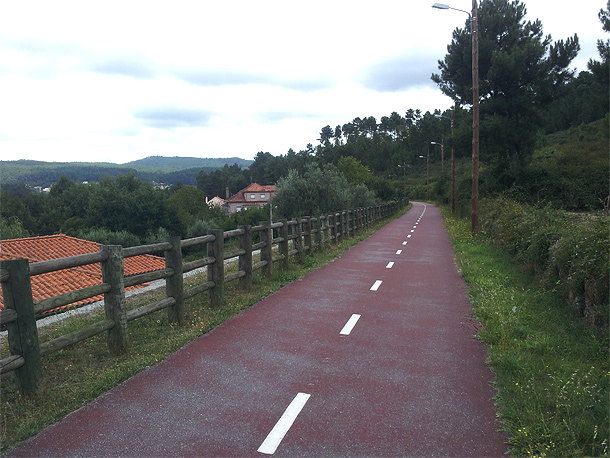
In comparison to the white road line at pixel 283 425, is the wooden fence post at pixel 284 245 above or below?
above

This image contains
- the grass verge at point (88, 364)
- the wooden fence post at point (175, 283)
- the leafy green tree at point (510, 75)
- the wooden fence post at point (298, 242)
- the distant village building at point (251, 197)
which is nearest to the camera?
the grass verge at point (88, 364)

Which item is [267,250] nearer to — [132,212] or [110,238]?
[110,238]

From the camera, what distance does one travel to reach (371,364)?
539cm

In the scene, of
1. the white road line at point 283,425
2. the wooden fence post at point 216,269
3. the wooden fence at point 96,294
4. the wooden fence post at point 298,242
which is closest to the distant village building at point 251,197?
the wooden fence post at point 298,242

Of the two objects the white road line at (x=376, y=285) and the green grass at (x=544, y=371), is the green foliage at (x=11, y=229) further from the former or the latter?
the green grass at (x=544, y=371)

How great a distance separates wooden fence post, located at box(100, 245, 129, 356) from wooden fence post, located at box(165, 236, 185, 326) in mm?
1172

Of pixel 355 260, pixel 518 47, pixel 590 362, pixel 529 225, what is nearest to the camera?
pixel 590 362

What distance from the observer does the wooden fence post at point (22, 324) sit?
432 centimetres

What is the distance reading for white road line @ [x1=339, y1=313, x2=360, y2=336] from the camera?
21.8 feet

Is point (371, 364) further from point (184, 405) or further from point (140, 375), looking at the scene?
point (140, 375)

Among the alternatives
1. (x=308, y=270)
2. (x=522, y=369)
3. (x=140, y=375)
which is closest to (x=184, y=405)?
(x=140, y=375)

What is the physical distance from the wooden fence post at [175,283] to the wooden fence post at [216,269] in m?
1.21

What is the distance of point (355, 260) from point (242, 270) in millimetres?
5771

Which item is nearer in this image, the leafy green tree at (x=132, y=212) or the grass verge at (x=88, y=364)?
the grass verge at (x=88, y=364)
